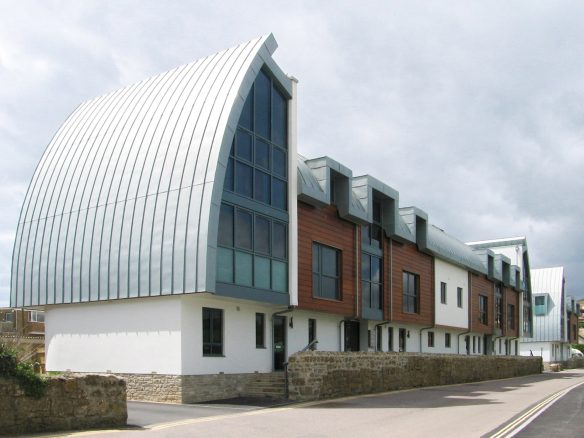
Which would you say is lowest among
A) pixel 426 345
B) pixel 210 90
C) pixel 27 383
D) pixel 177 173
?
pixel 426 345

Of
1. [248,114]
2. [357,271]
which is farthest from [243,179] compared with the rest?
[357,271]

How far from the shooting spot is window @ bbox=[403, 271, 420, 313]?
34456mm

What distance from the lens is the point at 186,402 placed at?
66.2 ft

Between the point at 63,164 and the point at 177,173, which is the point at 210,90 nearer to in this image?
the point at 177,173

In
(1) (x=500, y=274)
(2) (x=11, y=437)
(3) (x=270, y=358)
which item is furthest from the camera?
(1) (x=500, y=274)

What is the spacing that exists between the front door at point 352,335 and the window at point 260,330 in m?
6.47

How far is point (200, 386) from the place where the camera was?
20703mm

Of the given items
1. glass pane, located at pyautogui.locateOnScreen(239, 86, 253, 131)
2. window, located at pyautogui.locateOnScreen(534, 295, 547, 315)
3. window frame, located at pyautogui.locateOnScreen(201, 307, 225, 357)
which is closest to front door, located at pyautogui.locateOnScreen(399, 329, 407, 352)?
window frame, located at pyautogui.locateOnScreen(201, 307, 225, 357)

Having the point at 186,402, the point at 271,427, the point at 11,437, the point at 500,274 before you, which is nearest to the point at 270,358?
the point at 186,402

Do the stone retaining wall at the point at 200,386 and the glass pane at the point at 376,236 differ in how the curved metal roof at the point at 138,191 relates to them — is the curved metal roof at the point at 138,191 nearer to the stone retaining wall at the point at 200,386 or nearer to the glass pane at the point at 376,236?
the stone retaining wall at the point at 200,386

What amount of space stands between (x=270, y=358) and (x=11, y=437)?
40.8 feet

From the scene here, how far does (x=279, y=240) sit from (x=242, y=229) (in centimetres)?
222

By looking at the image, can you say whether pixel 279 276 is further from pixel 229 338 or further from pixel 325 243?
pixel 325 243

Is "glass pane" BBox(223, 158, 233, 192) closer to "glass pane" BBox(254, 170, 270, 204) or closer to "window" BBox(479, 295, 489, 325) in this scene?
"glass pane" BBox(254, 170, 270, 204)
